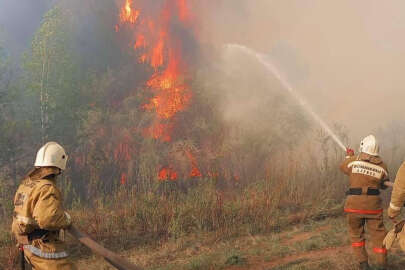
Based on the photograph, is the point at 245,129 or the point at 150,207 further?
the point at 245,129

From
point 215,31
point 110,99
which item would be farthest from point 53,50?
point 215,31

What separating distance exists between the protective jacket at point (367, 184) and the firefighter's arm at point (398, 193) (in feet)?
2.82

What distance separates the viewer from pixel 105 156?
11453mm

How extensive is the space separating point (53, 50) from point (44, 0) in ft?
41.6

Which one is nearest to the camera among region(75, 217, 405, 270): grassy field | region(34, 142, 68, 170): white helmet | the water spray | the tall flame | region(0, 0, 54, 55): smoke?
region(34, 142, 68, 170): white helmet

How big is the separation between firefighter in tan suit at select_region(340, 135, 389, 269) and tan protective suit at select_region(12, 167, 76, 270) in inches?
157

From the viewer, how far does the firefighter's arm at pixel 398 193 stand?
3.98 m

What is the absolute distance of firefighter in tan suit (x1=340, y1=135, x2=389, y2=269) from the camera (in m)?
5.03

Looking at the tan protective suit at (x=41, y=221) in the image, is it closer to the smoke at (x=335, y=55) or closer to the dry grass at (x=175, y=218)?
the dry grass at (x=175, y=218)

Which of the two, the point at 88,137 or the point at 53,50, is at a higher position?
the point at 53,50

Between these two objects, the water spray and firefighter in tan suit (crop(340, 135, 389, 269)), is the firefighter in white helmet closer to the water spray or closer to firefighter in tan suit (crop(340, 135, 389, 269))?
firefighter in tan suit (crop(340, 135, 389, 269))

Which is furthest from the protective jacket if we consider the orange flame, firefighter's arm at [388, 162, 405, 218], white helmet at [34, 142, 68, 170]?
the orange flame

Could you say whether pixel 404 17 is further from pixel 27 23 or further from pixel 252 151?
pixel 27 23

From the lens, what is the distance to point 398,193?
13.3ft
